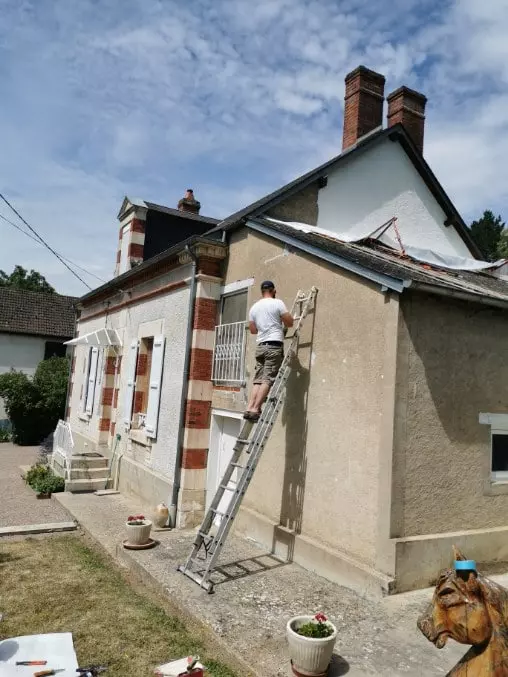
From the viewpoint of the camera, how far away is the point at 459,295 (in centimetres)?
538

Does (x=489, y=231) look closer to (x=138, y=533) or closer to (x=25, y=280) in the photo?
(x=138, y=533)

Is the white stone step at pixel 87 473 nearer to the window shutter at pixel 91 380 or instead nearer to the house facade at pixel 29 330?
the window shutter at pixel 91 380

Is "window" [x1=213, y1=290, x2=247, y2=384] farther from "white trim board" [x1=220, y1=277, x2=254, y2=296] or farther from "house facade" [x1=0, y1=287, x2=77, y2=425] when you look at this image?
"house facade" [x1=0, y1=287, x2=77, y2=425]

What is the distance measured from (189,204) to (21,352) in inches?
479

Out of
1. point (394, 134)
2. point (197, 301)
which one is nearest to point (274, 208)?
point (197, 301)

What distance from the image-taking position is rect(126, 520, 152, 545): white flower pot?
6.71 m

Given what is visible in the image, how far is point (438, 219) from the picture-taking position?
10.8 m

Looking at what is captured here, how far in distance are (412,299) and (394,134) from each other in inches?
237

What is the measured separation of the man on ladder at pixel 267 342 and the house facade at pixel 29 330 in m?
17.1

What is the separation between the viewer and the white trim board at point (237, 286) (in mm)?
7870

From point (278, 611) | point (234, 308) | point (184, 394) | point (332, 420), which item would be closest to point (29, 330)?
point (184, 394)

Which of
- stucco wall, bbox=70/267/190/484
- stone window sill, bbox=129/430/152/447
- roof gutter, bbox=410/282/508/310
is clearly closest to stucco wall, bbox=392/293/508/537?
roof gutter, bbox=410/282/508/310

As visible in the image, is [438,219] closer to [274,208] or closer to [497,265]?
[497,265]

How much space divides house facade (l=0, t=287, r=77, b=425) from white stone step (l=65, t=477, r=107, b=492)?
12.0m
